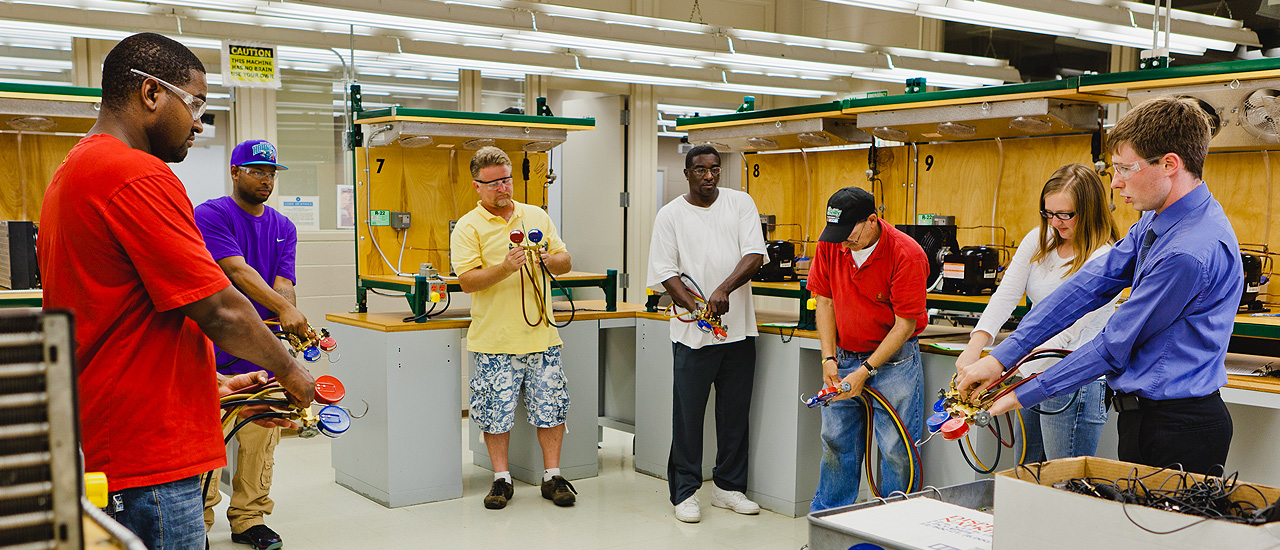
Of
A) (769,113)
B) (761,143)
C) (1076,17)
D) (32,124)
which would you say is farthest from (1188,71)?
(32,124)

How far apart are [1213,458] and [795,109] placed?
314 centimetres

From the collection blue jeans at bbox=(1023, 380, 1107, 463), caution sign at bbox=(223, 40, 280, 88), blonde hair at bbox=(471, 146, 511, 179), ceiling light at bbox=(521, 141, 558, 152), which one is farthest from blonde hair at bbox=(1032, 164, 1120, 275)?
caution sign at bbox=(223, 40, 280, 88)

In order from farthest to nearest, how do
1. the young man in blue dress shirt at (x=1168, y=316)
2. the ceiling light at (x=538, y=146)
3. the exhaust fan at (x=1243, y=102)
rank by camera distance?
1. the ceiling light at (x=538, y=146)
2. the exhaust fan at (x=1243, y=102)
3. the young man in blue dress shirt at (x=1168, y=316)

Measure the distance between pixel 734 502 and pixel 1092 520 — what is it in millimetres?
2894

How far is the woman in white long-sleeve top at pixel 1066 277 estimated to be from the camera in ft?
9.91

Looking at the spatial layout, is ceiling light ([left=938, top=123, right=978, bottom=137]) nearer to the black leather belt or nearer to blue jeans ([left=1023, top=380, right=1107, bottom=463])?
blue jeans ([left=1023, top=380, right=1107, bottom=463])

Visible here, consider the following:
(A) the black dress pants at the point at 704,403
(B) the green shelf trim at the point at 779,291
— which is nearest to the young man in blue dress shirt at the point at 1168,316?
(A) the black dress pants at the point at 704,403

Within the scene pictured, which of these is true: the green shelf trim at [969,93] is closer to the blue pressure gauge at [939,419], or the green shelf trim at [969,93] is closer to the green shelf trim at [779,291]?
the green shelf trim at [779,291]

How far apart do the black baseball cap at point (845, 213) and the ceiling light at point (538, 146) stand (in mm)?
2253

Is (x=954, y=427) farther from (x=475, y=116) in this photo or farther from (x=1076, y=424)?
(x=475, y=116)

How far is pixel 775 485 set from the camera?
432 cm

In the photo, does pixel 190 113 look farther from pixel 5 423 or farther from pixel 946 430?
pixel 946 430

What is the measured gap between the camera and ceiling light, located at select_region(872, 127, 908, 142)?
4.56 meters

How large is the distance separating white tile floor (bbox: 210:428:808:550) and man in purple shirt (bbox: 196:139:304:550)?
16cm
